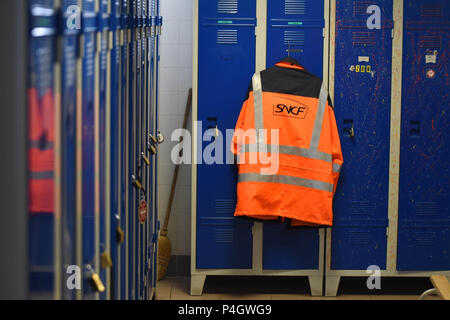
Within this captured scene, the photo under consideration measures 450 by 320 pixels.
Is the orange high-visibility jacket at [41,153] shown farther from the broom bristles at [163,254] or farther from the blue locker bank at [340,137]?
the broom bristles at [163,254]

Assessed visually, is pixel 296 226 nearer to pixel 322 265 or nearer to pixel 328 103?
pixel 322 265

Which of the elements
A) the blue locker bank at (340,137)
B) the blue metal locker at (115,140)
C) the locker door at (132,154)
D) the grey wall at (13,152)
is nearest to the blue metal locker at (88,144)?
the blue metal locker at (115,140)

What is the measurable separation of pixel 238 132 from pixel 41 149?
120 inches

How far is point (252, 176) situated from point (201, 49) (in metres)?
0.88

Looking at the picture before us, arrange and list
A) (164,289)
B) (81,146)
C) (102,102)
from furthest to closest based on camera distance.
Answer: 1. (164,289)
2. (102,102)
3. (81,146)

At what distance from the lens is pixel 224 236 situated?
433 centimetres

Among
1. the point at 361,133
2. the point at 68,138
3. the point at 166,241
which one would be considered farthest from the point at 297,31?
the point at 68,138

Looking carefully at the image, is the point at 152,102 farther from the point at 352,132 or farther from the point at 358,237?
the point at 358,237

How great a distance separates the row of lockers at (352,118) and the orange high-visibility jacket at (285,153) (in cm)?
16

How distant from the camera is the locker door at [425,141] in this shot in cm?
420

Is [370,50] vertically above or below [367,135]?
above

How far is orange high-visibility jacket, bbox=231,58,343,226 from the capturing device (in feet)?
13.3

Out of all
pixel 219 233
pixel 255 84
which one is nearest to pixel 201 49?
pixel 255 84

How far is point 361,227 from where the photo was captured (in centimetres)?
431
